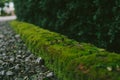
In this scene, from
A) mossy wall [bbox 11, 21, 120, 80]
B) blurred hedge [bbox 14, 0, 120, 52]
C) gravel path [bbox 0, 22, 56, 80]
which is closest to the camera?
mossy wall [bbox 11, 21, 120, 80]

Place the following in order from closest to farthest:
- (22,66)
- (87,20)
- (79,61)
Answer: (79,61)
(22,66)
(87,20)

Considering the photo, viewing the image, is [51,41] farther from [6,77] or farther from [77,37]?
[77,37]

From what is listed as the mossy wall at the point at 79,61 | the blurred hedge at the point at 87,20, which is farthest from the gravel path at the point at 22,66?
the blurred hedge at the point at 87,20

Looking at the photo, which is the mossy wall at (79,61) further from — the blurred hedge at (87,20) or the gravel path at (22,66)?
the blurred hedge at (87,20)

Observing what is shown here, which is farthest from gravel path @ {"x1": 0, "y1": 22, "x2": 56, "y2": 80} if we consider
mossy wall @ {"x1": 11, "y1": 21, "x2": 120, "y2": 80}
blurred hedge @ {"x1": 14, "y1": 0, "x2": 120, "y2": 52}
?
blurred hedge @ {"x1": 14, "y1": 0, "x2": 120, "y2": 52}

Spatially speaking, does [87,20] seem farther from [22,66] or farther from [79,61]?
[79,61]

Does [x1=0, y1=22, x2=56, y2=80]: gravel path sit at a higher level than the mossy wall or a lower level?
lower

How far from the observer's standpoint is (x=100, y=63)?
12.0 ft

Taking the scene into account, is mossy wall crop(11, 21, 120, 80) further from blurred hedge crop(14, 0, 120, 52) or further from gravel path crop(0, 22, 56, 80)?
blurred hedge crop(14, 0, 120, 52)

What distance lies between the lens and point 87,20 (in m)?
7.97

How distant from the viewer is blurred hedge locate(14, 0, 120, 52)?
6996mm

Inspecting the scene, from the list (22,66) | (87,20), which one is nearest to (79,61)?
(22,66)

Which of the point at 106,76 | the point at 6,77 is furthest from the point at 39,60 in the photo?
the point at 106,76

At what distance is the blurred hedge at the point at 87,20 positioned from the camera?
6996 millimetres
